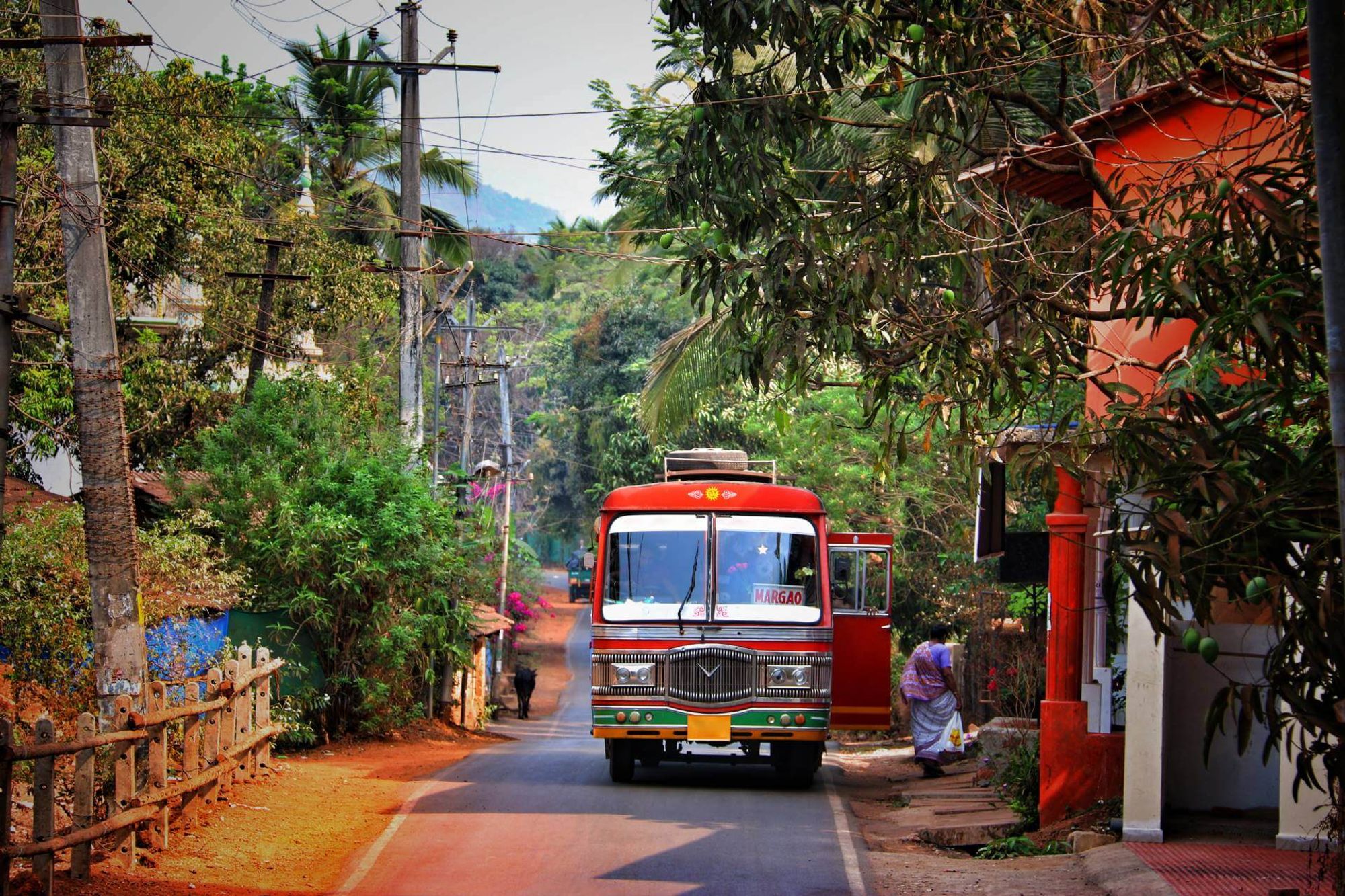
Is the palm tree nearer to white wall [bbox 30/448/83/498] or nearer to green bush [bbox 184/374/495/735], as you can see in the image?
white wall [bbox 30/448/83/498]

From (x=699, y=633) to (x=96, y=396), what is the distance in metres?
6.07

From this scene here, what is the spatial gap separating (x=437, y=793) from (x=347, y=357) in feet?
79.9

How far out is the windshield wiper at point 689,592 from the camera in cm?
1358

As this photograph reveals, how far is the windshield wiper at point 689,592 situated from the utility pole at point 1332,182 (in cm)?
911

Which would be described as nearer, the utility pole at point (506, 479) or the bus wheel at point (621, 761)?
the bus wheel at point (621, 761)

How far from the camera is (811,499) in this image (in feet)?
47.4

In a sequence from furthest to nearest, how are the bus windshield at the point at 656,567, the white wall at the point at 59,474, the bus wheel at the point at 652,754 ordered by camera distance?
the white wall at the point at 59,474
the bus wheel at the point at 652,754
the bus windshield at the point at 656,567

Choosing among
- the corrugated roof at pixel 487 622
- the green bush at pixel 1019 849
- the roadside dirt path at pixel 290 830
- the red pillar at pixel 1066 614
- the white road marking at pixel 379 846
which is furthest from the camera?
the corrugated roof at pixel 487 622

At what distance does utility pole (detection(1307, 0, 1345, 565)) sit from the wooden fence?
22.0 ft

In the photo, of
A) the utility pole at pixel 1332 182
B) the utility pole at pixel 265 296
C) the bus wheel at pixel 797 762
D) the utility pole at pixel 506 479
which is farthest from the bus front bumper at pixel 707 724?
the utility pole at pixel 506 479

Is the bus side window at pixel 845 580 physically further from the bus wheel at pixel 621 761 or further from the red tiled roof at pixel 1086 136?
the red tiled roof at pixel 1086 136

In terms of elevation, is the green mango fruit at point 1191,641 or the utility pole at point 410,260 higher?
the utility pole at point 410,260

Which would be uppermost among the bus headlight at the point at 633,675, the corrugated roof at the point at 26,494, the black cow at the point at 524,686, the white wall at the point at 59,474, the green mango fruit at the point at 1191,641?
the white wall at the point at 59,474

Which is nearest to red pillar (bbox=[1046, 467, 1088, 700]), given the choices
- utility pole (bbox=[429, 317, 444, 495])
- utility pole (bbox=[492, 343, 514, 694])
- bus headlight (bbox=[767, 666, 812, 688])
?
bus headlight (bbox=[767, 666, 812, 688])
